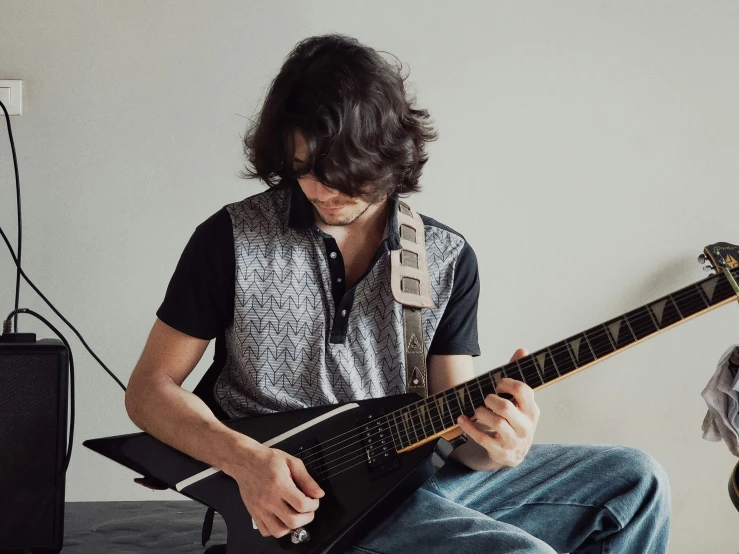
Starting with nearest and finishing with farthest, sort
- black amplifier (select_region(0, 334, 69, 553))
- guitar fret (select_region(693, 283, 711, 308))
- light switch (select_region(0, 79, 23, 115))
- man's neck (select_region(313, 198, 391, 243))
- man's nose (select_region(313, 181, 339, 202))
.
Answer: guitar fret (select_region(693, 283, 711, 308))
man's nose (select_region(313, 181, 339, 202))
man's neck (select_region(313, 198, 391, 243))
black amplifier (select_region(0, 334, 69, 553))
light switch (select_region(0, 79, 23, 115))

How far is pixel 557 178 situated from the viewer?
2086mm

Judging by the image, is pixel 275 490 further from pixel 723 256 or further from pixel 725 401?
pixel 725 401

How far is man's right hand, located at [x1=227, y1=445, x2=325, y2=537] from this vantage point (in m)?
1.09

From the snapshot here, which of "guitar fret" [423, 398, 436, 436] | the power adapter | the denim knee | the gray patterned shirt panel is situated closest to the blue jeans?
the denim knee

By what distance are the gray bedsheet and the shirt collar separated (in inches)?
30.7

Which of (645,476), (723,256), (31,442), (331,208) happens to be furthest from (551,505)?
(31,442)

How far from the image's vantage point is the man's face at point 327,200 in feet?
4.16

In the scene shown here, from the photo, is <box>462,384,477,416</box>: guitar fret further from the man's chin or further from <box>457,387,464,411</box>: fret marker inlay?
the man's chin

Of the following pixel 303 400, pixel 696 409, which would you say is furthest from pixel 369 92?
pixel 696 409

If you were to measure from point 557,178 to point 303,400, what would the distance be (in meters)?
1.06

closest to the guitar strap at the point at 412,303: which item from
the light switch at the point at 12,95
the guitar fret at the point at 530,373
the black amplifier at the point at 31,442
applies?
the guitar fret at the point at 530,373

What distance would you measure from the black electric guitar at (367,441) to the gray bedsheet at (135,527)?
0.58 m

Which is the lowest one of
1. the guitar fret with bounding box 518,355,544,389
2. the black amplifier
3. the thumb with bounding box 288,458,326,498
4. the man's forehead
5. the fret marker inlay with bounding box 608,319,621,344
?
the black amplifier

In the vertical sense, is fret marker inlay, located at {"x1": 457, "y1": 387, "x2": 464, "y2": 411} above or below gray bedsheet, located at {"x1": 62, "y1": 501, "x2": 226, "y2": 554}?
above
